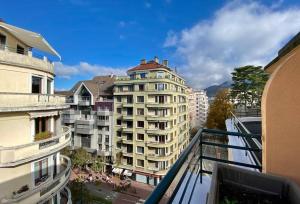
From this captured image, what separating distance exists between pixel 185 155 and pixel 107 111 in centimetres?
3279

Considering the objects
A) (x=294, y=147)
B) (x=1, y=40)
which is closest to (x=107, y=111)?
(x=1, y=40)

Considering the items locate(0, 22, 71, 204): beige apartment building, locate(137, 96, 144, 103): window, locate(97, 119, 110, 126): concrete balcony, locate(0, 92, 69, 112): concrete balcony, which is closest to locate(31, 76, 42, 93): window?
locate(0, 22, 71, 204): beige apartment building

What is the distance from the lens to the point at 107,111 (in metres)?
33.8

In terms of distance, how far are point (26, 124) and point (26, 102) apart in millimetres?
1157

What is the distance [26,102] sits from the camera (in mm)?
8977

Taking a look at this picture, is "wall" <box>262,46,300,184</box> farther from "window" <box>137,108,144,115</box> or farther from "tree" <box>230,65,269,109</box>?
"window" <box>137,108,144,115</box>

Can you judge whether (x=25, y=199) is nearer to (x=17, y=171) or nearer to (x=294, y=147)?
(x=17, y=171)

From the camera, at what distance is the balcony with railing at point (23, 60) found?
28.8 ft

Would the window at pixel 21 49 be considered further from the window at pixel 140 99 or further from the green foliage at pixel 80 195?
the window at pixel 140 99

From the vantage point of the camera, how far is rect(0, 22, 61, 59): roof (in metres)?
9.44

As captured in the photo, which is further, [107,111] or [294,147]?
[107,111]

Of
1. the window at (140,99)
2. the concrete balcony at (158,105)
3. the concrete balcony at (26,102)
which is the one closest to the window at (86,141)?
the window at (140,99)

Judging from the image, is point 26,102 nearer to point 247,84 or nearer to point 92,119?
point 92,119

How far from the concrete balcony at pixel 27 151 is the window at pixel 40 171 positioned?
1372mm
